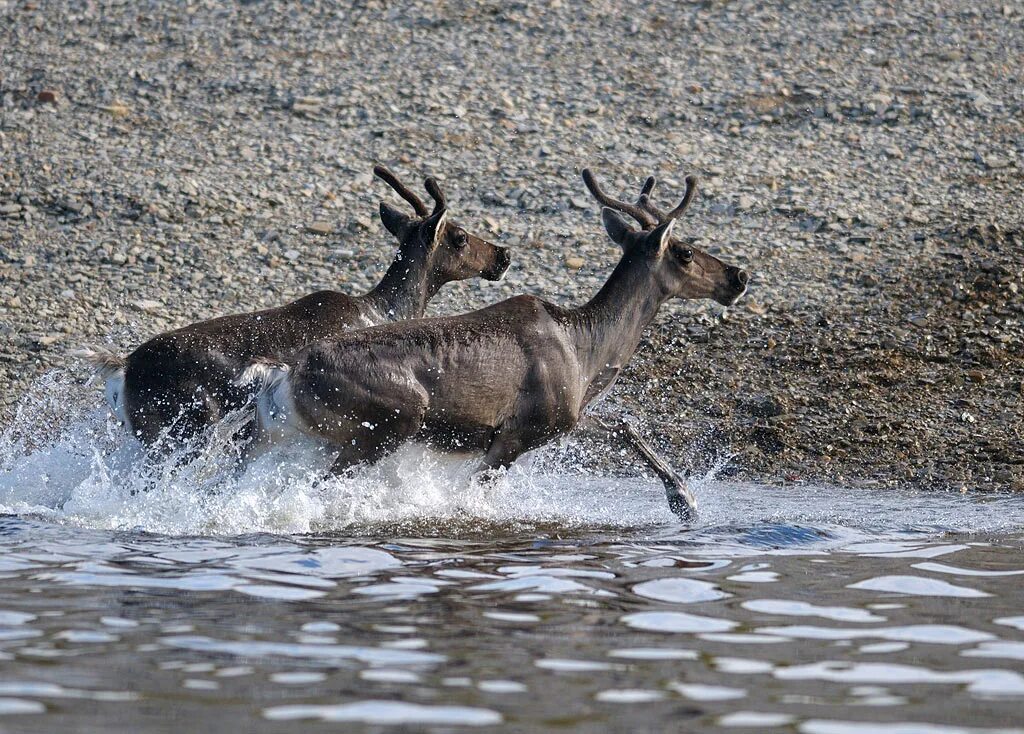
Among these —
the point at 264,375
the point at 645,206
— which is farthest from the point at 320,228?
the point at 264,375

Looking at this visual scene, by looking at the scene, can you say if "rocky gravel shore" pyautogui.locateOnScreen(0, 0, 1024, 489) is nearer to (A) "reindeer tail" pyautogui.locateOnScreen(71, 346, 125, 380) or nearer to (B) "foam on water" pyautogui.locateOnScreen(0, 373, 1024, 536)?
(B) "foam on water" pyautogui.locateOnScreen(0, 373, 1024, 536)

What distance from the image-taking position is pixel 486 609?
6289mm

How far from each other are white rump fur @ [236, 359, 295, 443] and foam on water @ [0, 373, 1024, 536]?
19 centimetres

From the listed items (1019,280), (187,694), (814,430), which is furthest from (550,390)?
(1019,280)

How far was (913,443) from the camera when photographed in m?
11.3

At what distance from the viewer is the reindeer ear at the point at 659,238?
995cm

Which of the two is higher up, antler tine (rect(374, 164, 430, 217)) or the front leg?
antler tine (rect(374, 164, 430, 217))

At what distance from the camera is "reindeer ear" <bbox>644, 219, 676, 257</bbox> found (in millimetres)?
9945

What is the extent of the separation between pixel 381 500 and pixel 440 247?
2.41 m

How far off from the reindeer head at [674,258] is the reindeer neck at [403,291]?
1329 mm

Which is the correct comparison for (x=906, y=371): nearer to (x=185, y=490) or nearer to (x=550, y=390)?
(x=550, y=390)

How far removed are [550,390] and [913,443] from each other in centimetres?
326

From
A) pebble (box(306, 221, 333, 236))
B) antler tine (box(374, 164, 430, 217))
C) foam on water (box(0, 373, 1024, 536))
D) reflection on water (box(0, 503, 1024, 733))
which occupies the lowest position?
reflection on water (box(0, 503, 1024, 733))

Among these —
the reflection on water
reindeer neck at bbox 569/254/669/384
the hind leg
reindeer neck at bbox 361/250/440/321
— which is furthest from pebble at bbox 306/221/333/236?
the reflection on water
